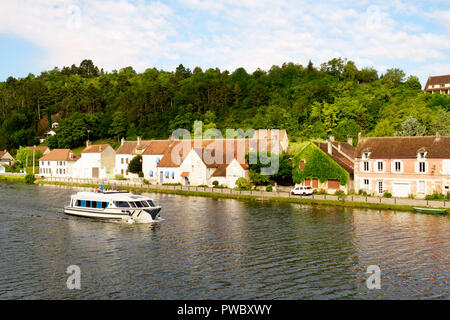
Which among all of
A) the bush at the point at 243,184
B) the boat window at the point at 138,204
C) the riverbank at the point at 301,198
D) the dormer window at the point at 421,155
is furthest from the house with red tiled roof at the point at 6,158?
the dormer window at the point at 421,155

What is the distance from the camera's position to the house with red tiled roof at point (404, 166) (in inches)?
2215

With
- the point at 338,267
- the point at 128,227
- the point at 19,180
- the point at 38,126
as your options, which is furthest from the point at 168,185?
the point at 38,126

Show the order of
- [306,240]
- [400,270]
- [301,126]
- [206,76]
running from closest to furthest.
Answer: [400,270]
[306,240]
[301,126]
[206,76]

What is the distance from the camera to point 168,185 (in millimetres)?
80875

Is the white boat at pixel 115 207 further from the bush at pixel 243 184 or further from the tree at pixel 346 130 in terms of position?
the tree at pixel 346 130

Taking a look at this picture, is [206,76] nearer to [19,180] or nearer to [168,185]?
[19,180]

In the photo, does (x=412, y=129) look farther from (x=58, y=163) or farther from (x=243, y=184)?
(x=58, y=163)

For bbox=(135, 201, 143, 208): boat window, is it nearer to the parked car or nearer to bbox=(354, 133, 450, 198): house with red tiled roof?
the parked car

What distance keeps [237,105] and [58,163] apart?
65.3m

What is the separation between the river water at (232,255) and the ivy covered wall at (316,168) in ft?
40.3

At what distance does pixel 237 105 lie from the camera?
15288cm

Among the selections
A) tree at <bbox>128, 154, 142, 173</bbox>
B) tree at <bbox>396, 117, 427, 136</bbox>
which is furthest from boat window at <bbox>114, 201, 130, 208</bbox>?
tree at <bbox>396, 117, 427, 136</bbox>
